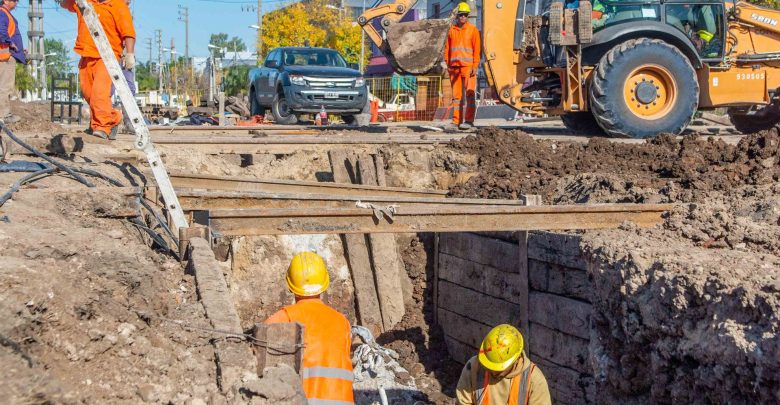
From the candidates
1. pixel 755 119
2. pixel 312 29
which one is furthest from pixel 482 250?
pixel 312 29

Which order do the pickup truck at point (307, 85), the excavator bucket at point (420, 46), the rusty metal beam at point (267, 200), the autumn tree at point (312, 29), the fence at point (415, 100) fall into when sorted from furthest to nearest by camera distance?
the autumn tree at point (312, 29) < the fence at point (415, 100) < the pickup truck at point (307, 85) < the excavator bucket at point (420, 46) < the rusty metal beam at point (267, 200)

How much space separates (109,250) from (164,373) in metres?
1.18

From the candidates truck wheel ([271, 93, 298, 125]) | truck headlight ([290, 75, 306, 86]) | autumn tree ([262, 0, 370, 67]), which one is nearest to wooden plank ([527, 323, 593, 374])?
truck headlight ([290, 75, 306, 86])

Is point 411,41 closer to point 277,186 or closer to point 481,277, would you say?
point 481,277

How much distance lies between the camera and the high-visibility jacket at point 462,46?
45.8 feet

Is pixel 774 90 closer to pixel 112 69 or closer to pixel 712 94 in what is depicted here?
pixel 712 94

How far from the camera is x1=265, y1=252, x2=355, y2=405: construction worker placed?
4629 mm

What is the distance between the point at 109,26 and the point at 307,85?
9.79m

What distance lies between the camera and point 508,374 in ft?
18.8

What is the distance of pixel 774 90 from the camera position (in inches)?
507

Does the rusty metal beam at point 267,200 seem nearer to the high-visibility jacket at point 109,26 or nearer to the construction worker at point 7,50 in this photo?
the high-visibility jacket at point 109,26

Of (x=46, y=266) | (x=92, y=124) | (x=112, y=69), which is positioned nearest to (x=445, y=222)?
(x=112, y=69)

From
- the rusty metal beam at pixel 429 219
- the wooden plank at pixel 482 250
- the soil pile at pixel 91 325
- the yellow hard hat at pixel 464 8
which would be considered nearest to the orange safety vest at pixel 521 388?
the rusty metal beam at pixel 429 219

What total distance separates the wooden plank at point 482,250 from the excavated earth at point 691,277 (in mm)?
710
